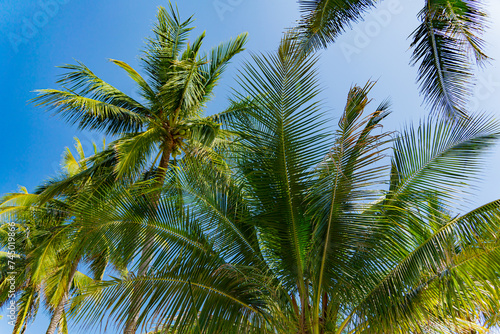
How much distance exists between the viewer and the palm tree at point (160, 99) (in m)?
9.79

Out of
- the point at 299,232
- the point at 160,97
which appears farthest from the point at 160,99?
the point at 299,232

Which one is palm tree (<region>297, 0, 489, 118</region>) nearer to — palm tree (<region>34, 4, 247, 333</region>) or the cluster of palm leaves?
the cluster of palm leaves

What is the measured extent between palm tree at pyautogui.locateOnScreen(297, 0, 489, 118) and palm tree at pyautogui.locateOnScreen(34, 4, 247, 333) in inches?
150

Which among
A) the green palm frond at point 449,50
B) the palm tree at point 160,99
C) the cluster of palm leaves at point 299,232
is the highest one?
the palm tree at point 160,99

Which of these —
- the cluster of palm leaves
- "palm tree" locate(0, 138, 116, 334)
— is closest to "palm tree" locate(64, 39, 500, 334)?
the cluster of palm leaves

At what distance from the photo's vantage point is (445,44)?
6191mm

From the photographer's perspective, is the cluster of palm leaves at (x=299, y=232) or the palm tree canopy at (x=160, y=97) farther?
the palm tree canopy at (x=160, y=97)

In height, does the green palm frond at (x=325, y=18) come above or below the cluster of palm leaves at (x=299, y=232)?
above

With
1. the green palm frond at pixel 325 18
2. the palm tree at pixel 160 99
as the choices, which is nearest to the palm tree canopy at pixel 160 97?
the palm tree at pixel 160 99

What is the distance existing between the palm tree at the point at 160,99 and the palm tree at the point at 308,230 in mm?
4520

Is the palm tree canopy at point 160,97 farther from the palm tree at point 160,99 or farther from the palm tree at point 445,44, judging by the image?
the palm tree at point 445,44

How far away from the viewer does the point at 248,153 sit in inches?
203

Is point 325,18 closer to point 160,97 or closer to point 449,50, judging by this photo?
point 449,50

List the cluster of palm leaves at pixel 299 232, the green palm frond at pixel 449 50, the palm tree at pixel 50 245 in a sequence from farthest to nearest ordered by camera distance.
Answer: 1. the palm tree at pixel 50 245
2. the green palm frond at pixel 449 50
3. the cluster of palm leaves at pixel 299 232
